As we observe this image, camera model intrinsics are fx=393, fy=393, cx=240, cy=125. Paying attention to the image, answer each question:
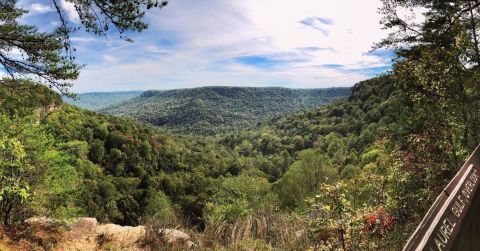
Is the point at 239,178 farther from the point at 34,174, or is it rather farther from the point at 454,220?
the point at 454,220

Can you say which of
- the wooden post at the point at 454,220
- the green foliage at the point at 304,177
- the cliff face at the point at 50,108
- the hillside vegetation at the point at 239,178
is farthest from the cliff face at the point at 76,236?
the cliff face at the point at 50,108

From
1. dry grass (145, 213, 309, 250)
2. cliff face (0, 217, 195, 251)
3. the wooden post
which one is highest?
the wooden post

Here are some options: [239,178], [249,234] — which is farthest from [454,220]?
[239,178]

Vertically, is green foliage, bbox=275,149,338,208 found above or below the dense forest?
below

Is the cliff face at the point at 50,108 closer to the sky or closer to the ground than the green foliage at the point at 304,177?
closer to the sky

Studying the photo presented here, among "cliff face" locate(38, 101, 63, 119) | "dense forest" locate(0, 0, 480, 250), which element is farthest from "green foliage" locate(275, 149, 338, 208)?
"cliff face" locate(38, 101, 63, 119)

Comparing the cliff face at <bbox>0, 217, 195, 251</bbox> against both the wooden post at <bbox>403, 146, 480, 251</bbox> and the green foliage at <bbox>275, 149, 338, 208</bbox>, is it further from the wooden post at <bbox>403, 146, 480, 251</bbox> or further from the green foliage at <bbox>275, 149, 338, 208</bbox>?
the green foliage at <bbox>275, 149, 338, 208</bbox>

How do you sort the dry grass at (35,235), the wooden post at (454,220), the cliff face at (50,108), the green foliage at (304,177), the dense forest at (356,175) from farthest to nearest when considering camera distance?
the cliff face at (50,108) < the green foliage at (304,177) < the dry grass at (35,235) < the dense forest at (356,175) < the wooden post at (454,220)

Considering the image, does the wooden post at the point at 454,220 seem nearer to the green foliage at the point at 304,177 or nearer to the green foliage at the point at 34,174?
the green foliage at the point at 34,174

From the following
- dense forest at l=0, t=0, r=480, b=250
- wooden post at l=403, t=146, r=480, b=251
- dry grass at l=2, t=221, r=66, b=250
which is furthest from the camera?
dry grass at l=2, t=221, r=66, b=250

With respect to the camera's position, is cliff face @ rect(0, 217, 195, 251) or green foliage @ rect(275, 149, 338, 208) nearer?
cliff face @ rect(0, 217, 195, 251)

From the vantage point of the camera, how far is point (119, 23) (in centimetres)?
854

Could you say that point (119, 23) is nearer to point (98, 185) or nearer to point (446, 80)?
point (446, 80)

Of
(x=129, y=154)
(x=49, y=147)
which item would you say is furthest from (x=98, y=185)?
(x=49, y=147)
